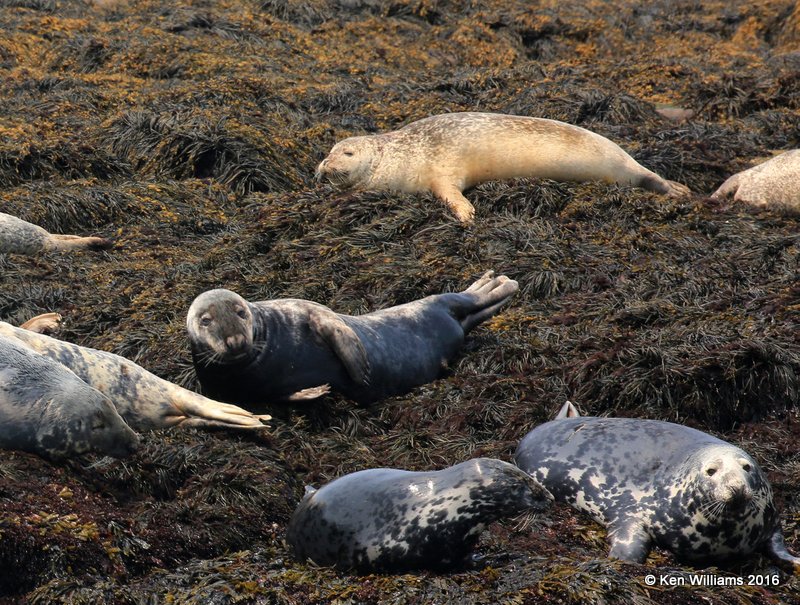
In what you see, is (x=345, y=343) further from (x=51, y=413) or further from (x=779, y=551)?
(x=779, y=551)

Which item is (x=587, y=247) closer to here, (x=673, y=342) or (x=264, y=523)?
(x=673, y=342)

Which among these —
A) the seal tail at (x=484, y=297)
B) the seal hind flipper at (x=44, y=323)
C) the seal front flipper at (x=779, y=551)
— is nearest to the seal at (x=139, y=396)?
the seal hind flipper at (x=44, y=323)

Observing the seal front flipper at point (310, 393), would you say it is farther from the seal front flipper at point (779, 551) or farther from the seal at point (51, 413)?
the seal front flipper at point (779, 551)

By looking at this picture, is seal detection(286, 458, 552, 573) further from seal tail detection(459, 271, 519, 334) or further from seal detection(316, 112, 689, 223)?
seal detection(316, 112, 689, 223)

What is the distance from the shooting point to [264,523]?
4.35 meters

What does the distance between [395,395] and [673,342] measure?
4.31 feet

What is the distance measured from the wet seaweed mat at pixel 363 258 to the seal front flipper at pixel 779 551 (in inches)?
3.4

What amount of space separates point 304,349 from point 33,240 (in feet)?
10.2

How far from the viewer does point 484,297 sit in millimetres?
6512

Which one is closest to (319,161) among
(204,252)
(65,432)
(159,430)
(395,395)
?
(204,252)

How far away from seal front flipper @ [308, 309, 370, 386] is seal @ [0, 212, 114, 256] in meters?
2.84

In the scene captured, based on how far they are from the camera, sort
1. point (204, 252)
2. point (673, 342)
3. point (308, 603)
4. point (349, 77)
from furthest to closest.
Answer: point (349, 77)
point (204, 252)
point (673, 342)
point (308, 603)

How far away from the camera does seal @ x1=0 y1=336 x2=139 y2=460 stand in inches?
175

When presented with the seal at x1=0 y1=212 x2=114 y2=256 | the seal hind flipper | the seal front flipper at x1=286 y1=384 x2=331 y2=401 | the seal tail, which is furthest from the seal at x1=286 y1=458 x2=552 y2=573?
the seal at x1=0 y1=212 x2=114 y2=256
